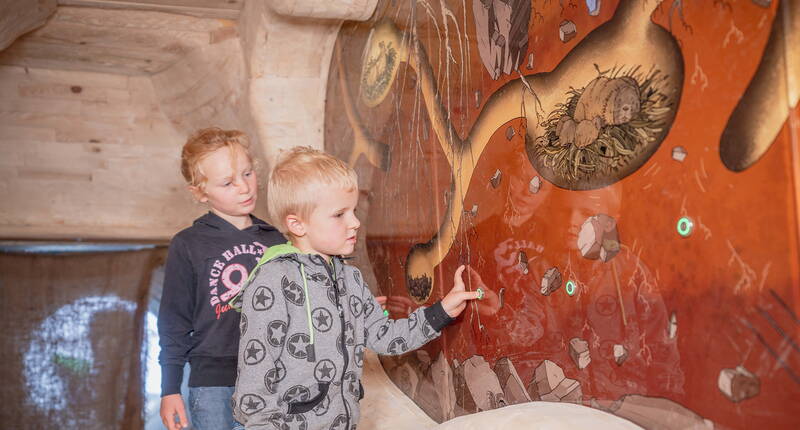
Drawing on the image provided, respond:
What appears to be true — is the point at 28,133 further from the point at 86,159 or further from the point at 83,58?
the point at 83,58

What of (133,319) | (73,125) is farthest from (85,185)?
(133,319)

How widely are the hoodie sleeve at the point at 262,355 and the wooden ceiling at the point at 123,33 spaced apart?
2.34 meters

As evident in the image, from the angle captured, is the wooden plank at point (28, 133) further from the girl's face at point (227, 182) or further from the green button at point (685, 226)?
the green button at point (685, 226)

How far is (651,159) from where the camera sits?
3.84 feet

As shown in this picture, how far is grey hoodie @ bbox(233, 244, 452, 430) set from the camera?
1.66 m

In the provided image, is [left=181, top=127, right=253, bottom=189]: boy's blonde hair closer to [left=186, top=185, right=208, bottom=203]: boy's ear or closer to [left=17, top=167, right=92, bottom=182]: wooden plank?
[left=186, top=185, right=208, bottom=203]: boy's ear

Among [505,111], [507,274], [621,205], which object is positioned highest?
[505,111]

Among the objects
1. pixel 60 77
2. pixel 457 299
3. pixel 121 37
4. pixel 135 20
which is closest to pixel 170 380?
pixel 457 299

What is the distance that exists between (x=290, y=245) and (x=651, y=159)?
917 millimetres

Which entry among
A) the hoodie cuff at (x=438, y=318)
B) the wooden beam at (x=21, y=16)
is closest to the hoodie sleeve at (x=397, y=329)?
the hoodie cuff at (x=438, y=318)

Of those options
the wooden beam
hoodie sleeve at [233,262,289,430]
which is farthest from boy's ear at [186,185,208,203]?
the wooden beam

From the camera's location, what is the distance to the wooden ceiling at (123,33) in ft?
11.9

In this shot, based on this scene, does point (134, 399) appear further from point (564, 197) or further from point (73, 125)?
point (564, 197)

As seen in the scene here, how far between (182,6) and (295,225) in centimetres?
230
